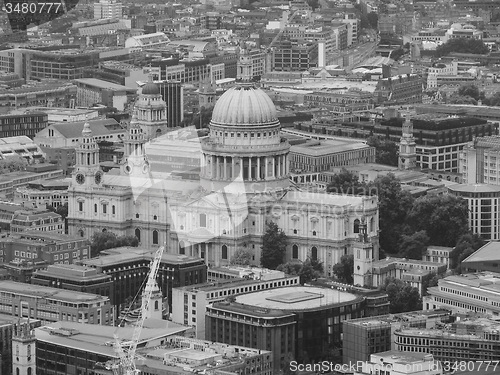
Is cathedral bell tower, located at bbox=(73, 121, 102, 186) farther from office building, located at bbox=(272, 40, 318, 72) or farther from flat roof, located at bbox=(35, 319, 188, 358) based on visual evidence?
office building, located at bbox=(272, 40, 318, 72)

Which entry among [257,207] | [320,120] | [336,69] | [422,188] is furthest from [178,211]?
[336,69]

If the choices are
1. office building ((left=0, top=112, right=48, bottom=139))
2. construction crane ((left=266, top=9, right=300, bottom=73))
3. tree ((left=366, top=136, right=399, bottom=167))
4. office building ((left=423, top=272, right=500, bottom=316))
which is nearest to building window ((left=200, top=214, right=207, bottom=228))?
office building ((left=423, top=272, right=500, bottom=316))

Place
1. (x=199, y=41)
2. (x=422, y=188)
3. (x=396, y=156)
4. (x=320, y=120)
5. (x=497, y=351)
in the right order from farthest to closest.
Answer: (x=199, y=41) < (x=320, y=120) < (x=396, y=156) < (x=422, y=188) < (x=497, y=351)

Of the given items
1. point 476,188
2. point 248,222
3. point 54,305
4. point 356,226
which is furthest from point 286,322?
point 476,188

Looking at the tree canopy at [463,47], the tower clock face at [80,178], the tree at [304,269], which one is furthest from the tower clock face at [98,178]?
the tree canopy at [463,47]

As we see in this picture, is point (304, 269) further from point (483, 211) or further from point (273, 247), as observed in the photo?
point (483, 211)

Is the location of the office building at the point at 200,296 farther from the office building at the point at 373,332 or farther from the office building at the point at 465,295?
the office building at the point at 465,295

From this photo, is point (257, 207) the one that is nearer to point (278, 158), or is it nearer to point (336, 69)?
point (278, 158)
